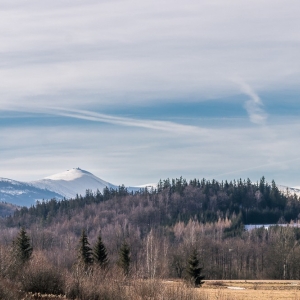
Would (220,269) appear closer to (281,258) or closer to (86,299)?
(281,258)

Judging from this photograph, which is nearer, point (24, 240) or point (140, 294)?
point (140, 294)

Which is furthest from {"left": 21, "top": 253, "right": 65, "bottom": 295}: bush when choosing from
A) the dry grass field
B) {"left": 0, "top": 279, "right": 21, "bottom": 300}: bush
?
the dry grass field

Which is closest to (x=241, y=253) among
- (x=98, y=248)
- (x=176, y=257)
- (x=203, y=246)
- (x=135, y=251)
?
(x=203, y=246)

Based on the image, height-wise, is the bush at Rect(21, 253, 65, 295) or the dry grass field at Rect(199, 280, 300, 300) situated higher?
the bush at Rect(21, 253, 65, 295)

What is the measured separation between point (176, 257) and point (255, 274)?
24.2 m

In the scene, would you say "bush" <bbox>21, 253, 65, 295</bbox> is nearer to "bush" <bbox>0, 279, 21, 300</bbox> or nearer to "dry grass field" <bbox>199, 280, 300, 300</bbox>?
"bush" <bbox>0, 279, 21, 300</bbox>

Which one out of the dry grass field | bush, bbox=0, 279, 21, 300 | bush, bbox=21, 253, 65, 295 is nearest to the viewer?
bush, bbox=0, 279, 21, 300

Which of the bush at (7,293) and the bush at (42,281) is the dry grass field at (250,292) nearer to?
the bush at (42,281)

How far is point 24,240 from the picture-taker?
80000mm

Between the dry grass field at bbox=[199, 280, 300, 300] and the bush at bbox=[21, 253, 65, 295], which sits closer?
the bush at bbox=[21, 253, 65, 295]

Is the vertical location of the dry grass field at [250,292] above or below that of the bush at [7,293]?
below

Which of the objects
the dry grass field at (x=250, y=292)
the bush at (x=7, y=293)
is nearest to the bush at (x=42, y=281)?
the bush at (x=7, y=293)

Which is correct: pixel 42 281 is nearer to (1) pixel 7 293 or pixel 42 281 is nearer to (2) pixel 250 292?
(1) pixel 7 293

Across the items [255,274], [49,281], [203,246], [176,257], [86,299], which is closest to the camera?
[86,299]
